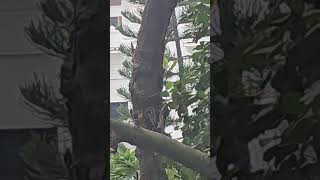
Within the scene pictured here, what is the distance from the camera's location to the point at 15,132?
1.03 metres

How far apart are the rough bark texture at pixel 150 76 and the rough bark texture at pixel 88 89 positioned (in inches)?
4.6

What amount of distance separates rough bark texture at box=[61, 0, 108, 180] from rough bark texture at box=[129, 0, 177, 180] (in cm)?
12

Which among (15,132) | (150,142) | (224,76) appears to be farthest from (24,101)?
(224,76)

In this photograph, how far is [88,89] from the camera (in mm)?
1040

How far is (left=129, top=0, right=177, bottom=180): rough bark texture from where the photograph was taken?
1139 millimetres

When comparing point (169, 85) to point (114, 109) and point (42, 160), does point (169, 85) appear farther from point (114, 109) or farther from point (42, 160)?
point (42, 160)

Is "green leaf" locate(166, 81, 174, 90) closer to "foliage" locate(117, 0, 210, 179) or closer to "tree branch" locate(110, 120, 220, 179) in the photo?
"foliage" locate(117, 0, 210, 179)

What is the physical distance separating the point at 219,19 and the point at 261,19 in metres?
0.09

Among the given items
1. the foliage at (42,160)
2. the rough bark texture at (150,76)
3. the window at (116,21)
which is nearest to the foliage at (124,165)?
the rough bark texture at (150,76)

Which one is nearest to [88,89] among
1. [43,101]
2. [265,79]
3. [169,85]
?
[43,101]

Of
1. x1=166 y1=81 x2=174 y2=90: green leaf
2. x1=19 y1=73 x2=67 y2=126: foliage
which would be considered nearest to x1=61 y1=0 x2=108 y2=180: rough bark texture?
x1=19 y1=73 x2=67 y2=126: foliage

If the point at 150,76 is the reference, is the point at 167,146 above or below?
below

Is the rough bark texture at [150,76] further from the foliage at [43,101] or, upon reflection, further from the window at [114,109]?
the foliage at [43,101]

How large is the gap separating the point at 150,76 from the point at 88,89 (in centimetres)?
17
